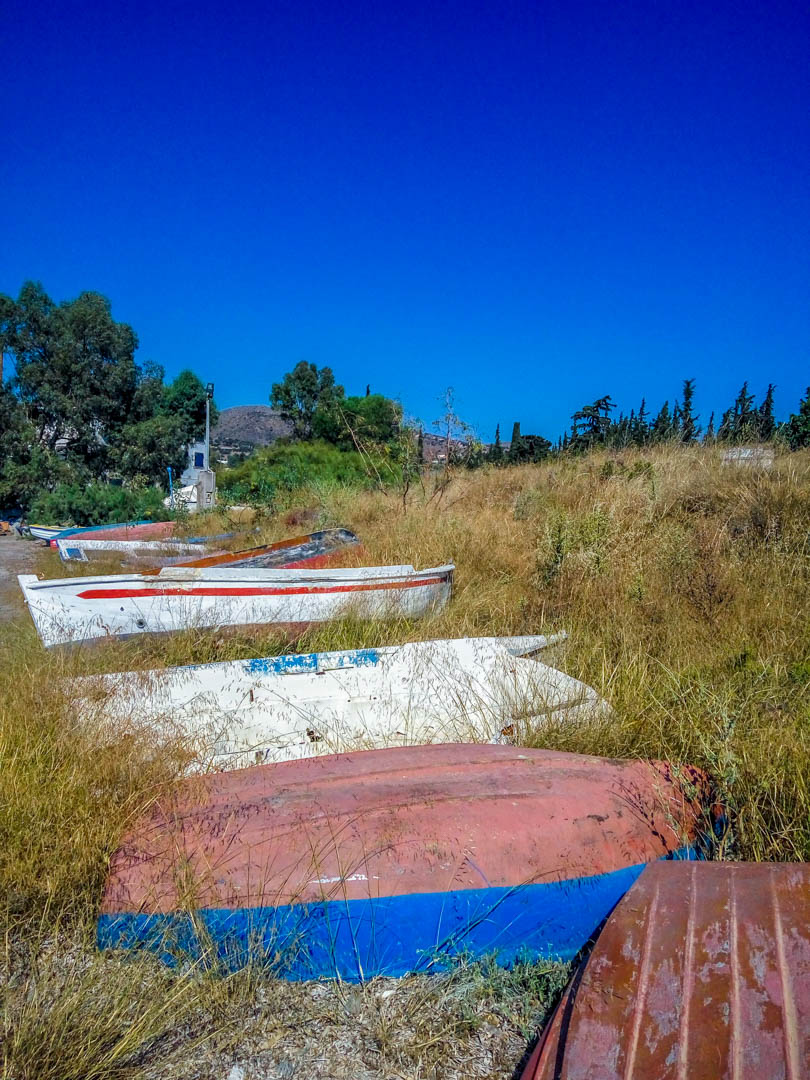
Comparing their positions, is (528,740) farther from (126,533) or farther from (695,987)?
(126,533)

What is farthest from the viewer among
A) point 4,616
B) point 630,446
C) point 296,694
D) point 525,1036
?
point 630,446

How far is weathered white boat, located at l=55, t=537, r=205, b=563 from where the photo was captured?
8.47 m

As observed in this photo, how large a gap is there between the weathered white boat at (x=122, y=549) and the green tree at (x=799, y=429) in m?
8.98

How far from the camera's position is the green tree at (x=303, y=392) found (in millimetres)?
42666

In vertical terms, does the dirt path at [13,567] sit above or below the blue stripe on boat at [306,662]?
above

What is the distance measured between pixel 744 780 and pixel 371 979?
1.65m

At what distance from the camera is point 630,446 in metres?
11.6

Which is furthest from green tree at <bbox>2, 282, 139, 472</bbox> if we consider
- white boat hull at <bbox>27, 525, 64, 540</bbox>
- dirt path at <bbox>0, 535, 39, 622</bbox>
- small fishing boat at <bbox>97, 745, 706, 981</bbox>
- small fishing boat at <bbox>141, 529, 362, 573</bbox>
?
small fishing boat at <bbox>97, 745, 706, 981</bbox>

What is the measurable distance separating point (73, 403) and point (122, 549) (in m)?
14.2

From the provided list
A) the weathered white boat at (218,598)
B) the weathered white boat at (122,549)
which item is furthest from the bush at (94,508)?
the weathered white boat at (218,598)

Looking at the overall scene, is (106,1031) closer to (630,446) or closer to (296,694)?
(296,694)

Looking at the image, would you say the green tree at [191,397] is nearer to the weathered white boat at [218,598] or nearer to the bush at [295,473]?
the bush at [295,473]

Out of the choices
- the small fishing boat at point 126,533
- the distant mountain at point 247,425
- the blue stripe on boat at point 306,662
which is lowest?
the blue stripe on boat at point 306,662

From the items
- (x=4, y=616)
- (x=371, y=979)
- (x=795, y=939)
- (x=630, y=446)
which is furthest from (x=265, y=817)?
(x=630, y=446)
